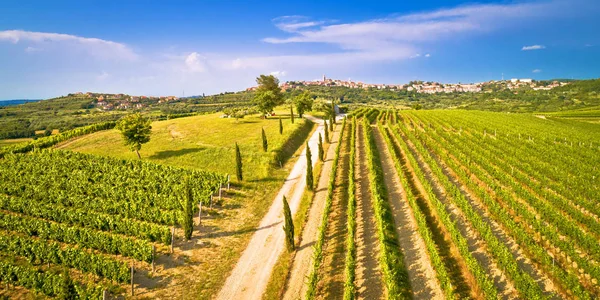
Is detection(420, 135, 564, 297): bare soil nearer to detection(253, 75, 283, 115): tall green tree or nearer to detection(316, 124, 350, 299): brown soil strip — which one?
detection(316, 124, 350, 299): brown soil strip

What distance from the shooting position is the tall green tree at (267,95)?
2992 inches

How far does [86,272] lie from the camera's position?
1934 cm

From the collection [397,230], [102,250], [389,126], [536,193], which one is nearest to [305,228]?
[397,230]

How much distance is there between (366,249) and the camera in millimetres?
22172

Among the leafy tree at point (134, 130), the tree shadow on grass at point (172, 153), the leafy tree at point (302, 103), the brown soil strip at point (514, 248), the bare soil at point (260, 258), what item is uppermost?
the leafy tree at point (302, 103)

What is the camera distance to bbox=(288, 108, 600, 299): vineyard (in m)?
17.1

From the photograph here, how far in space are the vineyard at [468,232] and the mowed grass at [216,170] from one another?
24.9 ft

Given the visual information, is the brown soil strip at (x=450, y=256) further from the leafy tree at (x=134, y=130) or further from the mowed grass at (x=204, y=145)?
the leafy tree at (x=134, y=130)

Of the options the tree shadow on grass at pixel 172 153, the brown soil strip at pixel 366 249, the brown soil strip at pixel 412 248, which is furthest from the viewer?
the tree shadow on grass at pixel 172 153

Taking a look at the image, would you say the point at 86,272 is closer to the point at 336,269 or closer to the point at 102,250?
the point at 102,250

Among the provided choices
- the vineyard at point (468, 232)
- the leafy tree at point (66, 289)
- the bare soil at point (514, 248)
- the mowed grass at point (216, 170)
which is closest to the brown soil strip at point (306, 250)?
the vineyard at point (468, 232)

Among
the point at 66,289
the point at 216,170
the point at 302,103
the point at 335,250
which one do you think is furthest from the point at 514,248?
the point at 302,103

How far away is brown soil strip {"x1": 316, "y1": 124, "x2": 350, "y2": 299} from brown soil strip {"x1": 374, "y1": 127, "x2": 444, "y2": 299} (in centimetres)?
455

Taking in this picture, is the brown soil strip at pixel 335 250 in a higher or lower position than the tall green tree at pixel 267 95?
lower
